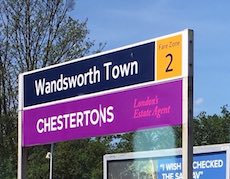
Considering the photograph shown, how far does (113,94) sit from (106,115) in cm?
24

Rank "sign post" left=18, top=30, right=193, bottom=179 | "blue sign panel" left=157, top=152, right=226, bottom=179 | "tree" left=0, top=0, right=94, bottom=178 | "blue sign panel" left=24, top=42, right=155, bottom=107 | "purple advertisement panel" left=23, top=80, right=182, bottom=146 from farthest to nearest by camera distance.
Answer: "tree" left=0, top=0, right=94, bottom=178 → "blue sign panel" left=157, top=152, right=226, bottom=179 → "blue sign panel" left=24, top=42, right=155, bottom=107 → "purple advertisement panel" left=23, top=80, right=182, bottom=146 → "sign post" left=18, top=30, right=193, bottom=179

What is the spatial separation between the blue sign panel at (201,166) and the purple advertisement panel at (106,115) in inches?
65.8

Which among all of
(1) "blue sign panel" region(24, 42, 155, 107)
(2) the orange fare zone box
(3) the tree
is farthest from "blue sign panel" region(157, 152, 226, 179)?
(3) the tree

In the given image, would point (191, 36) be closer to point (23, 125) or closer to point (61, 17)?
point (23, 125)

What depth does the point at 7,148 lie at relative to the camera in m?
34.9

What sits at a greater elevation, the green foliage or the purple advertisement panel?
the green foliage

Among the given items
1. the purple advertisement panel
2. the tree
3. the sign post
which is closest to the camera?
the sign post

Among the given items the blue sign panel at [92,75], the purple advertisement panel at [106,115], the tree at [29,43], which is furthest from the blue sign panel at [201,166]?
the tree at [29,43]

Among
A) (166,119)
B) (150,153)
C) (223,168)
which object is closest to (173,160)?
(150,153)

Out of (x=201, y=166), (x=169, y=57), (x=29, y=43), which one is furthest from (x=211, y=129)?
(x=169, y=57)

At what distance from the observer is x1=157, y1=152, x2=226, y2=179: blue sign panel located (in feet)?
27.9

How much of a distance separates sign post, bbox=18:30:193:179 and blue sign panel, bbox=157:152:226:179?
1725 millimetres

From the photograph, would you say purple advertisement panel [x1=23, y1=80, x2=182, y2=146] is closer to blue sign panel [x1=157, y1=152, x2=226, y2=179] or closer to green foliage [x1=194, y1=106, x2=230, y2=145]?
blue sign panel [x1=157, y1=152, x2=226, y2=179]

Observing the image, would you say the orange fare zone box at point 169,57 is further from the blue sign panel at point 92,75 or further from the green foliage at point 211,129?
the green foliage at point 211,129
